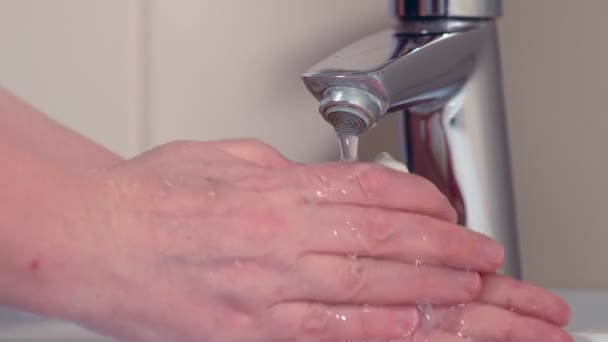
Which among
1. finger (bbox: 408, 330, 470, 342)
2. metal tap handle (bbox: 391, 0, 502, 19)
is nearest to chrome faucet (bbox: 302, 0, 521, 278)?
metal tap handle (bbox: 391, 0, 502, 19)

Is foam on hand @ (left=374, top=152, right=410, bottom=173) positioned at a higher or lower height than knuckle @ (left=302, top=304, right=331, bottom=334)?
higher

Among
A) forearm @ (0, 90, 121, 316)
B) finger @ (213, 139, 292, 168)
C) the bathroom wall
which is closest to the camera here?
forearm @ (0, 90, 121, 316)

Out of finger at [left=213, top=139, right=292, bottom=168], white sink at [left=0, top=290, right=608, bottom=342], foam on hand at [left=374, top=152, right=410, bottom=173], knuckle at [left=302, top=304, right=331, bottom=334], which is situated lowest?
white sink at [left=0, top=290, right=608, bottom=342]

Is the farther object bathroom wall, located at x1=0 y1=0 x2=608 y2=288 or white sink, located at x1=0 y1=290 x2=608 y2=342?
bathroom wall, located at x1=0 y1=0 x2=608 y2=288

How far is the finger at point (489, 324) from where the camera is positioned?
1.26 feet

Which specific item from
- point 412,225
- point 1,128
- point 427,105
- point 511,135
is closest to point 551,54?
point 511,135

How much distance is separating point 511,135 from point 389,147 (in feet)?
0.30

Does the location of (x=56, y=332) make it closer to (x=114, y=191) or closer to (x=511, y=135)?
(x=114, y=191)

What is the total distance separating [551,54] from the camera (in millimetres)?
605

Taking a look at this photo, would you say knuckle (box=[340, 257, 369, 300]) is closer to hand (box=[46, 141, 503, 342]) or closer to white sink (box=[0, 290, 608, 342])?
hand (box=[46, 141, 503, 342])

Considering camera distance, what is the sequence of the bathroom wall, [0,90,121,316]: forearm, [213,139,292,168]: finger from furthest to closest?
the bathroom wall
[213,139,292,168]: finger
[0,90,121,316]: forearm

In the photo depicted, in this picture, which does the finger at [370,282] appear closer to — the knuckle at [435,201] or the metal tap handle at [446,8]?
the knuckle at [435,201]

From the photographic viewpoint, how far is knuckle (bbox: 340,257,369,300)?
35 cm

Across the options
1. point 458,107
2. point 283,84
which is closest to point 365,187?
point 458,107
